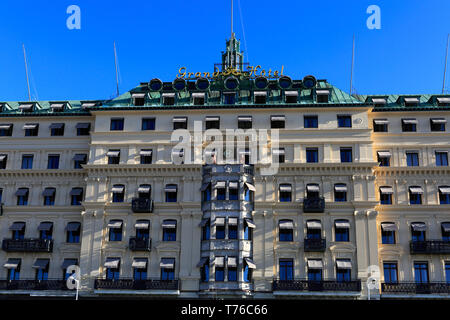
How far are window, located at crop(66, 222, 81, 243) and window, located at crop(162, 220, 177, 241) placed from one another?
29.1ft

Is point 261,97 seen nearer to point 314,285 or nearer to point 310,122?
point 310,122

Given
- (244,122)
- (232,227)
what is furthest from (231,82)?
(232,227)

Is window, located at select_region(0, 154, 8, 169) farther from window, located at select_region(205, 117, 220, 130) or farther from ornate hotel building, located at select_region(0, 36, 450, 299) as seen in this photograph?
window, located at select_region(205, 117, 220, 130)

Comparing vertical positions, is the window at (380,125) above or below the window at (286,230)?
above

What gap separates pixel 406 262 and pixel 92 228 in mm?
30065

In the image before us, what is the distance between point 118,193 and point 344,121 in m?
23.9

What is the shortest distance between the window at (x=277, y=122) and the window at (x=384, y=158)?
999 centimetres

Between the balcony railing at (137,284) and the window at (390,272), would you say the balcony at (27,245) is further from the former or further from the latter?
the window at (390,272)

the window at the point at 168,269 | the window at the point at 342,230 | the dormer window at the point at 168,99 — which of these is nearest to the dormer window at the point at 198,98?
the dormer window at the point at 168,99

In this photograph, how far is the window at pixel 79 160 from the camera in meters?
56.9

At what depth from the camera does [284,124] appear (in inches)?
2196

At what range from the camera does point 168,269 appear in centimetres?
5166

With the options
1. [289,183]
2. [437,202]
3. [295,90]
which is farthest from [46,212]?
[437,202]

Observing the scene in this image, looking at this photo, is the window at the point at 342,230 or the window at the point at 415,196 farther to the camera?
the window at the point at 415,196
